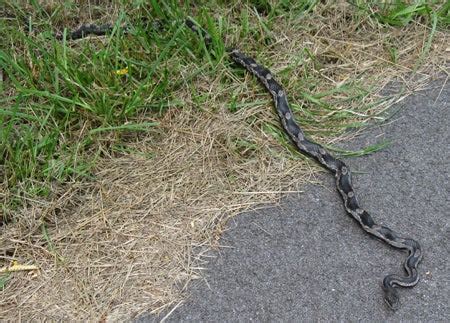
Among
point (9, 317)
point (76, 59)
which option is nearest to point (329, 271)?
→ point (9, 317)

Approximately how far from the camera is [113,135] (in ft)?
14.6

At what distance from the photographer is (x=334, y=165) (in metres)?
4.29

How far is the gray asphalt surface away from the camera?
11.6ft

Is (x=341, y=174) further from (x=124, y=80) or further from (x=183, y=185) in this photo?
(x=124, y=80)

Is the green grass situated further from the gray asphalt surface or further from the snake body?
the gray asphalt surface

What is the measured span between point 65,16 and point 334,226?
3270 mm

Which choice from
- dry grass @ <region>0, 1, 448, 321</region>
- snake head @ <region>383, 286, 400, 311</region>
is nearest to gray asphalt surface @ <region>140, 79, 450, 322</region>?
snake head @ <region>383, 286, 400, 311</region>

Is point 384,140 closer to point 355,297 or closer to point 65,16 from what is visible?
point 355,297

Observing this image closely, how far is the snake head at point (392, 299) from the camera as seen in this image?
349 cm

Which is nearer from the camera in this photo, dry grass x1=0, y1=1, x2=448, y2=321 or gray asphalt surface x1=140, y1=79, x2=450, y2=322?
gray asphalt surface x1=140, y1=79, x2=450, y2=322

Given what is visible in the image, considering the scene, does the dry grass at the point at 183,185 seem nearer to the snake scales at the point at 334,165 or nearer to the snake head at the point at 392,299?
the snake scales at the point at 334,165

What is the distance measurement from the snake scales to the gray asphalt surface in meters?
0.06

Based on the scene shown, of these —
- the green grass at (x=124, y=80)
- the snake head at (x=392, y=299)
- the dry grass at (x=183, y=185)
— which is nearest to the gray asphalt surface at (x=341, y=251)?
the snake head at (x=392, y=299)

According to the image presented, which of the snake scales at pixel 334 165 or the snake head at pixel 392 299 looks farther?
the snake scales at pixel 334 165
